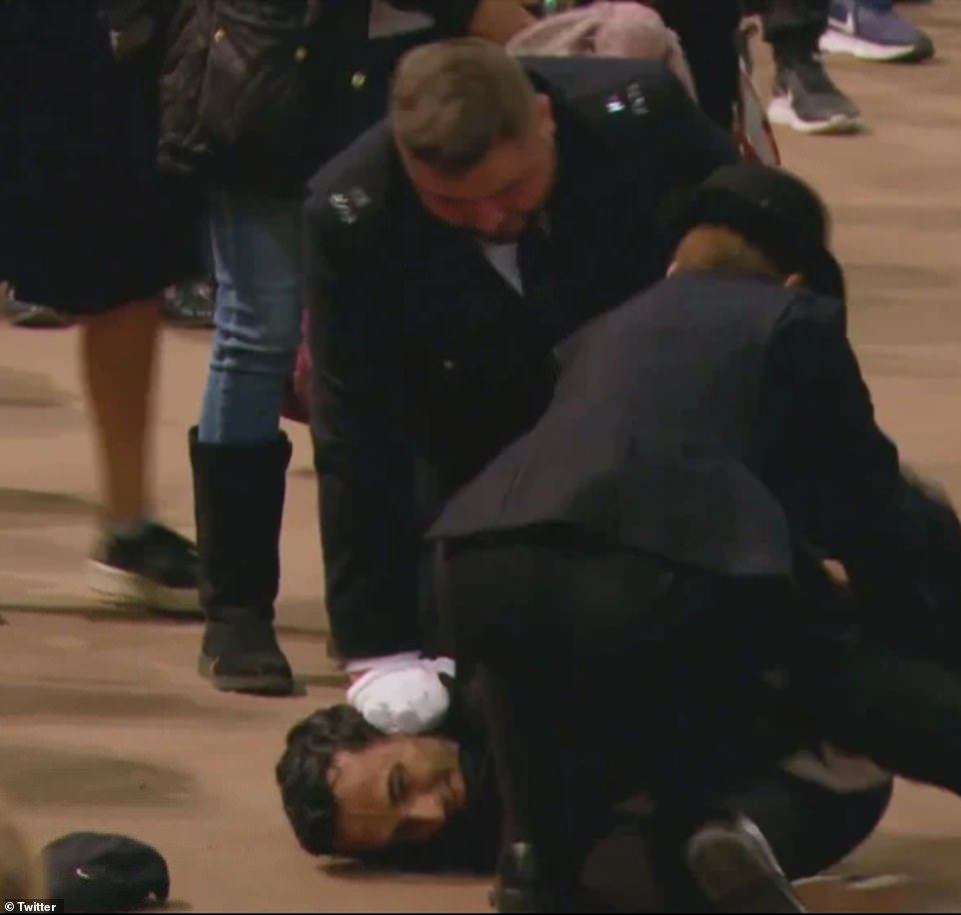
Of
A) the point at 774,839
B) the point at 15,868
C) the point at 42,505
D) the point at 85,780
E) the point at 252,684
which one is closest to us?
the point at 15,868

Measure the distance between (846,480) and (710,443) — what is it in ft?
0.63

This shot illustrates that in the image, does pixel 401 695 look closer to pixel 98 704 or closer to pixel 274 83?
pixel 98 704

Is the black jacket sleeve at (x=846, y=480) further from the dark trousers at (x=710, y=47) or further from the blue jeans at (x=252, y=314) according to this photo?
the dark trousers at (x=710, y=47)

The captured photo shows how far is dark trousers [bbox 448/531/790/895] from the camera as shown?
3328 millimetres

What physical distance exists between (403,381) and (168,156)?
64 cm

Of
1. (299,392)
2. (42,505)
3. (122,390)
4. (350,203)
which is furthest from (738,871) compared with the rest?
(42,505)

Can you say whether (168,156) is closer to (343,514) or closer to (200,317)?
A: (343,514)

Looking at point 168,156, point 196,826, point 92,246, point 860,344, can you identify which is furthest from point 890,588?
point 860,344

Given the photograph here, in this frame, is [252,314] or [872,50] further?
[872,50]

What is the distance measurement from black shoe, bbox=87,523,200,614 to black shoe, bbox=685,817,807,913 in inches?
58.6

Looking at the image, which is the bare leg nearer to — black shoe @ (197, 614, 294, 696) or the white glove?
black shoe @ (197, 614, 294, 696)

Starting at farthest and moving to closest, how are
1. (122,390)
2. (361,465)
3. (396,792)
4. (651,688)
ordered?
(122,390)
(361,465)
(396,792)
(651,688)

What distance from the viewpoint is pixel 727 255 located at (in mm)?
3463

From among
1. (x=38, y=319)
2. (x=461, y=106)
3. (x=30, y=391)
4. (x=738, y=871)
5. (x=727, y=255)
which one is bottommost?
(x=38, y=319)
